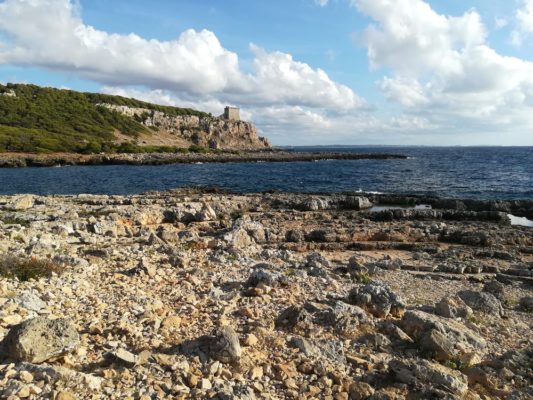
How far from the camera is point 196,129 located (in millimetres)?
164250

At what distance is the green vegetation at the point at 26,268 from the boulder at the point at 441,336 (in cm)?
919

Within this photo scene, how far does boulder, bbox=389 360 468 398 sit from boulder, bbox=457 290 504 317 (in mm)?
4533

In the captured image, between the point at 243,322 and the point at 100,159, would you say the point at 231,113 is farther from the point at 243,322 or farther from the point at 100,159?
the point at 243,322

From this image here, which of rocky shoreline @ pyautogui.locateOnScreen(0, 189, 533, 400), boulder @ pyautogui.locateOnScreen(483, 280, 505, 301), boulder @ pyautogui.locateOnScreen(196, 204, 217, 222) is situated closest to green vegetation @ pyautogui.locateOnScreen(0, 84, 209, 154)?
boulder @ pyautogui.locateOnScreen(196, 204, 217, 222)

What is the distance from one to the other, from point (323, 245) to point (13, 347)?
15929mm

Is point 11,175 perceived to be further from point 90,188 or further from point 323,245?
point 323,245

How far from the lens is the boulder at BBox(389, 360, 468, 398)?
7277 mm

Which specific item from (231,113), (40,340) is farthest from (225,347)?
(231,113)

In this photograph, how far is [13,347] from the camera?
683 centimetres

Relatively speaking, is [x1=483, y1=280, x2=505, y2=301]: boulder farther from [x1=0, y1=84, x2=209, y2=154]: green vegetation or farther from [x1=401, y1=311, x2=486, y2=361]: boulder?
[x1=0, y1=84, x2=209, y2=154]: green vegetation

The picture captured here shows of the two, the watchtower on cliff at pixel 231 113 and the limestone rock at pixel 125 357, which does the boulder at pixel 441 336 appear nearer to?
the limestone rock at pixel 125 357

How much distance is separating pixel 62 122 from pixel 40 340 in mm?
131336

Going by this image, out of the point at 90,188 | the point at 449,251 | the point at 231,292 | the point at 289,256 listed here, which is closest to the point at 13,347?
the point at 231,292

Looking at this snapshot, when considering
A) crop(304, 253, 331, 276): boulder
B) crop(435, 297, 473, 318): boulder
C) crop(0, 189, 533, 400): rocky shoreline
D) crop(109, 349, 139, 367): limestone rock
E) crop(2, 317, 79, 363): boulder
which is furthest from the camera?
crop(304, 253, 331, 276): boulder
